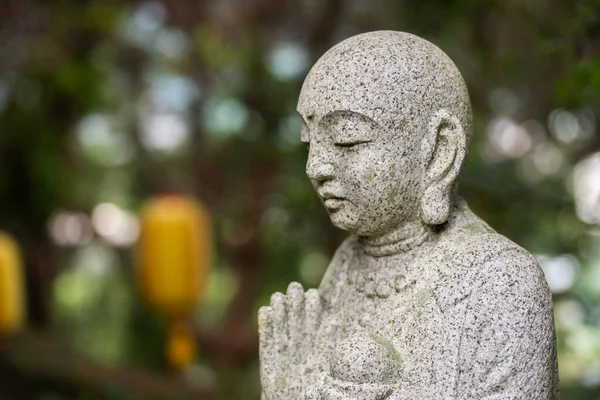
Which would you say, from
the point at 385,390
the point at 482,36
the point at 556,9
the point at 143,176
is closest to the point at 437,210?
the point at 385,390

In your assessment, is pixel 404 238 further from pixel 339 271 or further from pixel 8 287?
pixel 8 287

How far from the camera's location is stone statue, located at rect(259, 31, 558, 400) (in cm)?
214

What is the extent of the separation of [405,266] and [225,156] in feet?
12.8

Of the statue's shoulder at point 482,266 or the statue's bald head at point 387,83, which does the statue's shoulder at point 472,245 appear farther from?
the statue's bald head at point 387,83

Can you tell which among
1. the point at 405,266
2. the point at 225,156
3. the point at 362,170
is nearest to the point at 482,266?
the point at 405,266

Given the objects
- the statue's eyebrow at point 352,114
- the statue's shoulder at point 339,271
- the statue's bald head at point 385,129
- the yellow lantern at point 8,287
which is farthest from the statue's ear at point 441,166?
the yellow lantern at point 8,287

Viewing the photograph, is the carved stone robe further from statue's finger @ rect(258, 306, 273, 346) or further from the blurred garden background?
the blurred garden background

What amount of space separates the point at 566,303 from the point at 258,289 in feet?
6.98

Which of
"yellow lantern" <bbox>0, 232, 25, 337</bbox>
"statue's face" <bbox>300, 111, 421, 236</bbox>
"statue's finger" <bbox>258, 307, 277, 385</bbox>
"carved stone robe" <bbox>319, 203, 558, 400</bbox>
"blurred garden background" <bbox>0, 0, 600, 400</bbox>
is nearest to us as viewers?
"carved stone robe" <bbox>319, 203, 558, 400</bbox>

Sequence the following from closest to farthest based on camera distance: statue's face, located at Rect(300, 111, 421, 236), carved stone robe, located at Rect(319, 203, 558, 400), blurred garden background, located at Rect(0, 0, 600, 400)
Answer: carved stone robe, located at Rect(319, 203, 558, 400) < statue's face, located at Rect(300, 111, 421, 236) < blurred garden background, located at Rect(0, 0, 600, 400)

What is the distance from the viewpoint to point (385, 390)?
2.14 m

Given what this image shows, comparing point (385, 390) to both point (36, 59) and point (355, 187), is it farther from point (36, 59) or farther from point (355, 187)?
point (36, 59)

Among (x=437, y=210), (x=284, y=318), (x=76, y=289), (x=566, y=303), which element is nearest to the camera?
(x=437, y=210)

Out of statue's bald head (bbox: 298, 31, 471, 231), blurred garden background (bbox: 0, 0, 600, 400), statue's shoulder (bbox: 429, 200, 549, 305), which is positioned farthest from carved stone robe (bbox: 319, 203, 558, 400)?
blurred garden background (bbox: 0, 0, 600, 400)
